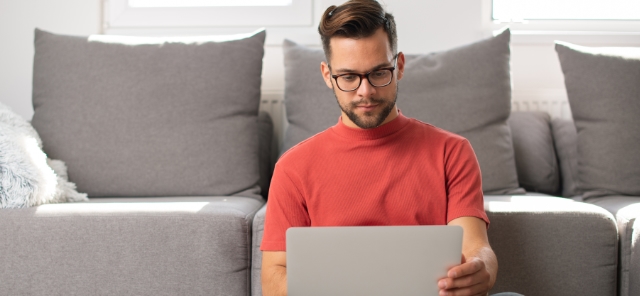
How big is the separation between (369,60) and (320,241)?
0.45 meters

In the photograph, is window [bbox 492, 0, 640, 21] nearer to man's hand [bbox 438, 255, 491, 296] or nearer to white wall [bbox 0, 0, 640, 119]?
white wall [bbox 0, 0, 640, 119]

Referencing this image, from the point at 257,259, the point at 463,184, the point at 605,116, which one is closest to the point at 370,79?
the point at 463,184

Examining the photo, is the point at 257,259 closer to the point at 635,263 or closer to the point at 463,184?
the point at 463,184

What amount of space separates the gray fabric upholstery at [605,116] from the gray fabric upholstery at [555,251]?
1.55 feet

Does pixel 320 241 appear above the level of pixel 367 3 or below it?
below

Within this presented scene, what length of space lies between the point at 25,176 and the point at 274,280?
83 centimetres

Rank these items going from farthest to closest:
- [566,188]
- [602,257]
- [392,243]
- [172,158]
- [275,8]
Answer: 1. [275,8]
2. [566,188]
3. [172,158]
4. [602,257]
5. [392,243]

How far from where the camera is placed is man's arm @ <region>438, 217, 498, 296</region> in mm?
985

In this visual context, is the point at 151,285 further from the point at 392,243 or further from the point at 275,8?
the point at 275,8

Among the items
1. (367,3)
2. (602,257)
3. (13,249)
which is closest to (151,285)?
(13,249)

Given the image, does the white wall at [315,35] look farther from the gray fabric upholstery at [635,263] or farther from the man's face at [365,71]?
the man's face at [365,71]

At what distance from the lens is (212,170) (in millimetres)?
1894

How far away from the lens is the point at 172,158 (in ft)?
6.22

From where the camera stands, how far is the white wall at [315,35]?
7.88 ft
